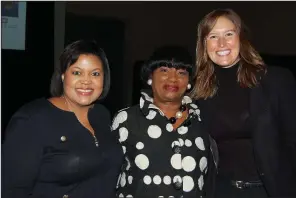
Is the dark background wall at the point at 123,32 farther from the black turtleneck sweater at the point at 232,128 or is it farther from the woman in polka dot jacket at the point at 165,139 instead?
the black turtleneck sweater at the point at 232,128

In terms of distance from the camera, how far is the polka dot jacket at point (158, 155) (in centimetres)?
205

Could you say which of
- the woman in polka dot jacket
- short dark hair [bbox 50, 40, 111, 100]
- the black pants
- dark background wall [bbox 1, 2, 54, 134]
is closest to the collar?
the woman in polka dot jacket

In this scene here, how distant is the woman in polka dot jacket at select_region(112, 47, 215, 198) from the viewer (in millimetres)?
2051

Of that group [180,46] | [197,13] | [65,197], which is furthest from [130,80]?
[65,197]

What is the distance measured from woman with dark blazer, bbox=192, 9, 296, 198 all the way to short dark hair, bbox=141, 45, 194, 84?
3.6 inches

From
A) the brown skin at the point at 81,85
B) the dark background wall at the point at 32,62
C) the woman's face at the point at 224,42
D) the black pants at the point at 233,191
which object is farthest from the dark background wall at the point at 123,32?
the black pants at the point at 233,191

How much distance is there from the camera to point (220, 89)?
213 cm

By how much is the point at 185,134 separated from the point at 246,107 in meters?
0.32

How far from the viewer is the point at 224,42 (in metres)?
2.04

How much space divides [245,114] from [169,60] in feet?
1.51

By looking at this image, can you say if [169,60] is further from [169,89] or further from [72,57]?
[72,57]

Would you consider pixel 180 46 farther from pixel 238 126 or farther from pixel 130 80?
pixel 238 126

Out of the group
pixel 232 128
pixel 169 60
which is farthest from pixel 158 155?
pixel 169 60

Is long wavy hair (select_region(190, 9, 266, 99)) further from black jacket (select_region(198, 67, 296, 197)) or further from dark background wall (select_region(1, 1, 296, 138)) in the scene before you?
dark background wall (select_region(1, 1, 296, 138))
